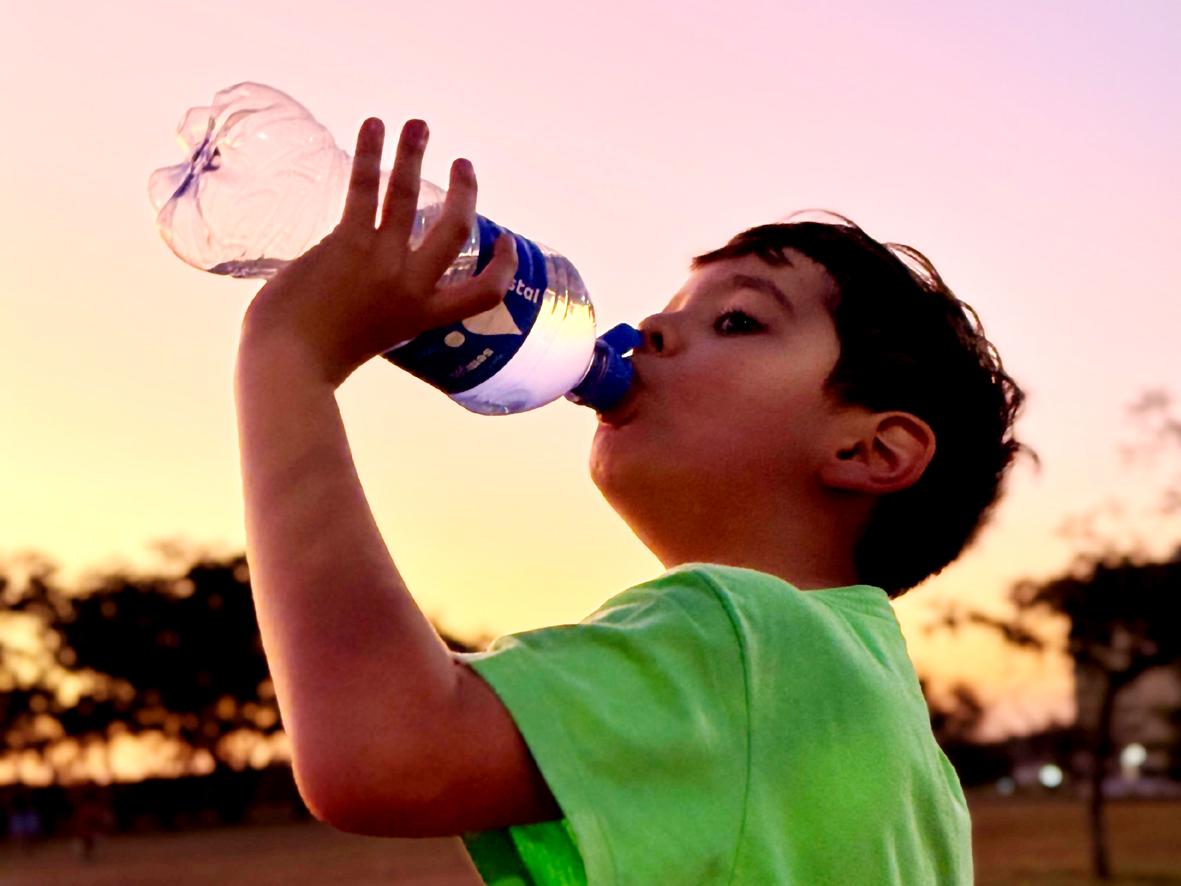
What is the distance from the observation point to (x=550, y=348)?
2.48 metres

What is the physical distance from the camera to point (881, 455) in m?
2.20

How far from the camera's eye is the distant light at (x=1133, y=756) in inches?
4215

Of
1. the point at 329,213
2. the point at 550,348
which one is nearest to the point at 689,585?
the point at 550,348

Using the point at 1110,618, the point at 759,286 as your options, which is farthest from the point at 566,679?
the point at 1110,618

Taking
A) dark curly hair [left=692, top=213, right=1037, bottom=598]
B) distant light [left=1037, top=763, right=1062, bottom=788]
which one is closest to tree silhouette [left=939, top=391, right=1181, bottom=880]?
dark curly hair [left=692, top=213, right=1037, bottom=598]

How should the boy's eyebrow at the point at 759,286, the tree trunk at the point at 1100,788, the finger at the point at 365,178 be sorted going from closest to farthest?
the finger at the point at 365,178 → the boy's eyebrow at the point at 759,286 → the tree trunk at the point at 1100,788

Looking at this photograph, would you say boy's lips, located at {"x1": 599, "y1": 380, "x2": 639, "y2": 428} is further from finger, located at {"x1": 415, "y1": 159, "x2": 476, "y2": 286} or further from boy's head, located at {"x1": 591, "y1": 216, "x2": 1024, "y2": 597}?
finger, located at {"x1": 415, "y1": 159, "x2": 476, "y2": 286}

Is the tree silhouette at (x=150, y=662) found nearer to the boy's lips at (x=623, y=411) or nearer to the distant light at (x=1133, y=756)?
the boy's lips at (x=623, y=411)

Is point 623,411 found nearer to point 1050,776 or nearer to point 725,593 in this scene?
point 725,593

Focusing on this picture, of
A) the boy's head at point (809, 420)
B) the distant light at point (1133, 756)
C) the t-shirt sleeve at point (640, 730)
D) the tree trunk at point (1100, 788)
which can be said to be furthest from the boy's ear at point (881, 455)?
the distant light at point (1133, 756)

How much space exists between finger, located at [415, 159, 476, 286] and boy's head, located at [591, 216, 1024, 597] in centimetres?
55

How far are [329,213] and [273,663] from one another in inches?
56.9

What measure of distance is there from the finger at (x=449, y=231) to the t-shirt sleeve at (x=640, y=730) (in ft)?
1.24

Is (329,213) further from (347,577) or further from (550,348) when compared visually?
(347,577)
